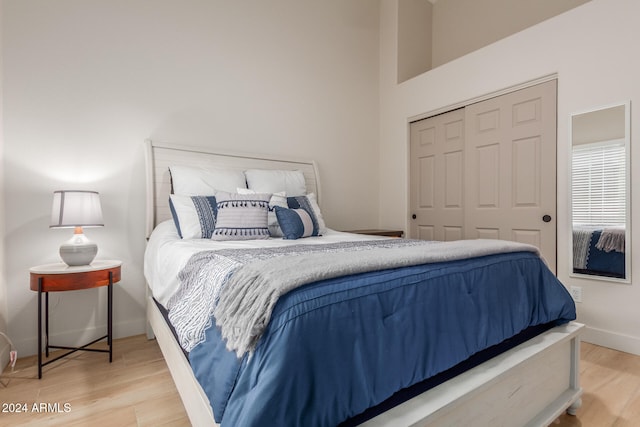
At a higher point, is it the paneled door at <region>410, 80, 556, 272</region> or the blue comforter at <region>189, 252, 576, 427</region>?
the paneled door at <region>410, 80, 556, 272</region>

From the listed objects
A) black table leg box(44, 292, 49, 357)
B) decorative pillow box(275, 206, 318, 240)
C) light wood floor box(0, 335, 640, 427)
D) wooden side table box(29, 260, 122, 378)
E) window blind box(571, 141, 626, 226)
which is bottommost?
light wood floor box(0, 335, 640, 427)

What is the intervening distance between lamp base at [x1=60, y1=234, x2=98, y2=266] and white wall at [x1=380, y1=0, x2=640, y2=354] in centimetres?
324

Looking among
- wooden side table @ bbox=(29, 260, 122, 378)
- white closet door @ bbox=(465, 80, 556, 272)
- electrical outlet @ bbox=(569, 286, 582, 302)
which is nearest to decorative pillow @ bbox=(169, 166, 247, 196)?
wooden side table @ bbox=(29, 260, 122, 378)

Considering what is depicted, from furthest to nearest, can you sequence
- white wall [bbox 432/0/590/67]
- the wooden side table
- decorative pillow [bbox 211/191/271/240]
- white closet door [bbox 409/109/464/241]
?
white closet door [bbox 409/109/464/241]
white wall [bbox 432/0/590/67]
decorative pillow [bbox 211/191/271/240]
the wooden side table

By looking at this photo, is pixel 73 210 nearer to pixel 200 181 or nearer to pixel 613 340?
pixel 200 181

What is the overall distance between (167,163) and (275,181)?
84 cm

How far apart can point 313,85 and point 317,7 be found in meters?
0.83

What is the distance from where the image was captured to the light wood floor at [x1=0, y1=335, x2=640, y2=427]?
1.42 m

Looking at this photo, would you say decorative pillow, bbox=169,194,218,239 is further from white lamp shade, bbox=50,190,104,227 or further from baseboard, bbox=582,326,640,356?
baseboard, bbox=582,326,640,356

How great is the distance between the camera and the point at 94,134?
225cm

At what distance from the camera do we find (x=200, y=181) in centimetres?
241

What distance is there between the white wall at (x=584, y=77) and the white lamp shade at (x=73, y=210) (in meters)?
3.14

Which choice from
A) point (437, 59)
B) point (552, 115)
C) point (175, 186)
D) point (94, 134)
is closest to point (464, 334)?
point (175, 186)

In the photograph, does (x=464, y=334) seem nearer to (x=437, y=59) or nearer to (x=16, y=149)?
(x=16, y=149)
